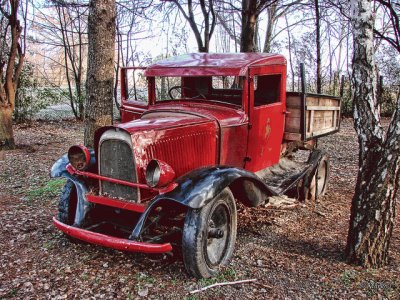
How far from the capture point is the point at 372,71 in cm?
350

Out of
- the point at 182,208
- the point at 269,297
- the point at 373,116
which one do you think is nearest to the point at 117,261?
the point at 182,208

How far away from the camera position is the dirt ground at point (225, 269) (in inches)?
130

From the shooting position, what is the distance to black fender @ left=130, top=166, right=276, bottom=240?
10.9 feet

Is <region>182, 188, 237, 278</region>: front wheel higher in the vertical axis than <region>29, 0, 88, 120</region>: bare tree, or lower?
lower

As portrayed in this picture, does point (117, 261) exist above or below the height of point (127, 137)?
below

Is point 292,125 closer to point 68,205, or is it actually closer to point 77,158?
point 77,158

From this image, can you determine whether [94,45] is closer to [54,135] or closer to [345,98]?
[54,135]

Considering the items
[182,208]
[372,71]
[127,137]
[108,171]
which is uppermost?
[372,71]

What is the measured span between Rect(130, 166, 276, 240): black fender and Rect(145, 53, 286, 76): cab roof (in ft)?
4.00

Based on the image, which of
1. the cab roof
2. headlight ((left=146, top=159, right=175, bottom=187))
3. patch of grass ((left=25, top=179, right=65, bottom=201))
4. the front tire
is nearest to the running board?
the cab roof

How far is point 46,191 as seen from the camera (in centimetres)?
610

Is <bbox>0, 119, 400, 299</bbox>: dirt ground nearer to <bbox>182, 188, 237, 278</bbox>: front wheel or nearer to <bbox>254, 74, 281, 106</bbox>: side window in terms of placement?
<bbox>182, 188, 237, 278</bbox>: front wheel

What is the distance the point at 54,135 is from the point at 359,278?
9937 millimetres

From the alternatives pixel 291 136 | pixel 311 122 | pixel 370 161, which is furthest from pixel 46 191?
pixel 370 161
